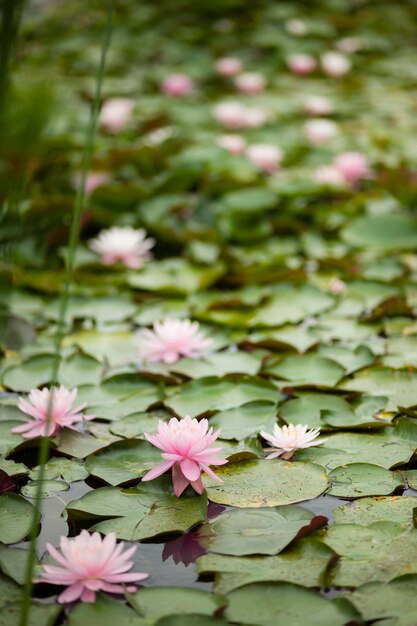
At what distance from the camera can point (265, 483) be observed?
3.53ft

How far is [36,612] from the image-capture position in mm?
837

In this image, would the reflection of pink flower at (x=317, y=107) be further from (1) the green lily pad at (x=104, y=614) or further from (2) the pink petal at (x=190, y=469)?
(1) the green lily pad at (x=104, y=614)

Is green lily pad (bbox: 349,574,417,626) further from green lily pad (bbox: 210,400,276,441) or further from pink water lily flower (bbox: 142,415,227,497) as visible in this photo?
green lily pad (bbox: 210,400,276,441)

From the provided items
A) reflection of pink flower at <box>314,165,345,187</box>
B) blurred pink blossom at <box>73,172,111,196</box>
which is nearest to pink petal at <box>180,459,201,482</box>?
blurred pink blossom at <box>73,172,111,196</box>

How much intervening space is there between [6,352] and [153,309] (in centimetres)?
37

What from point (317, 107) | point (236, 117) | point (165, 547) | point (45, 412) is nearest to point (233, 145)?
point (236, 117)

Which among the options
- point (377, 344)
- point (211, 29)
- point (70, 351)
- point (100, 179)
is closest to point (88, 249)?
point (100, 179)

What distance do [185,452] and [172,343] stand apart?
457 mm

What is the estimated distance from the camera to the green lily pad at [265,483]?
3.42 ft

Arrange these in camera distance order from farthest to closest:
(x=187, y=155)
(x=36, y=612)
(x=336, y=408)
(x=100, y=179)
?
(x=187, y=155), (x=100, y=179), (x=336, y=408), (x=36, y=612)

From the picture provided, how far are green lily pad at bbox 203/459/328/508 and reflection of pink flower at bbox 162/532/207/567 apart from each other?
83mm

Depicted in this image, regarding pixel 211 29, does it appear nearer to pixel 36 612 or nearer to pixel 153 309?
pixel 153 309

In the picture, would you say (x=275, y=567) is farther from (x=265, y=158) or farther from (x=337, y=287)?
(x=265, y=158)

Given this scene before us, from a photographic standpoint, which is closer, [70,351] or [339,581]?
[339,581]
